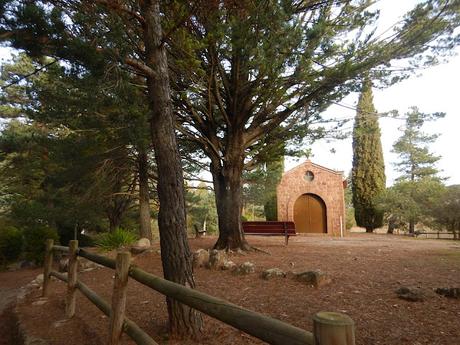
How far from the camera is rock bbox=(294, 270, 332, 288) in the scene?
5.74 meters

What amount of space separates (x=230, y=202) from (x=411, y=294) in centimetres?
581

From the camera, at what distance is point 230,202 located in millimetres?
9945

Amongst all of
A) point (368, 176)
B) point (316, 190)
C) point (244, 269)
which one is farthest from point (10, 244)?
point (368, 176)

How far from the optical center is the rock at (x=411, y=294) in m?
4.70

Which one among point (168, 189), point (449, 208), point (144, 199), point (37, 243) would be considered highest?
point (449, 208)

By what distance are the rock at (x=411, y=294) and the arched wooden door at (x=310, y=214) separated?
56.7ft

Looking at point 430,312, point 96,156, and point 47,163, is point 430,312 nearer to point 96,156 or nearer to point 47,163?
point 96,156

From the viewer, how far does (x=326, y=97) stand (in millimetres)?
9703

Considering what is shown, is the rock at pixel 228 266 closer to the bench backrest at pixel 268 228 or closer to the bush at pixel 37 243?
the bench backrest at pixel 268 228

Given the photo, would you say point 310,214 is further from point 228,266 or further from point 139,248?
point 228,266

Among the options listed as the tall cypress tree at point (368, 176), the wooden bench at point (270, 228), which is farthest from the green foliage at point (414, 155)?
the wooden bench at point (270, 228)

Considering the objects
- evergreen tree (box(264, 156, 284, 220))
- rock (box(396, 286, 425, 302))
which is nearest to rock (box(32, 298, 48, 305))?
rock (box(396, 286, 425, 302))

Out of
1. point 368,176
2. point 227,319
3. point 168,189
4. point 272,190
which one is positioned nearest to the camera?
point 227,319

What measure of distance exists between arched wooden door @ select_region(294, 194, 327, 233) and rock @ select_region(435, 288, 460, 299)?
56.3ft
